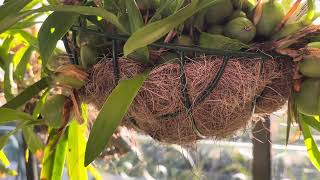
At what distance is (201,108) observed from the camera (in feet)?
1.48

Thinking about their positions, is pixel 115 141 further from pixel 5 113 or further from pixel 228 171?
pixel 5 113

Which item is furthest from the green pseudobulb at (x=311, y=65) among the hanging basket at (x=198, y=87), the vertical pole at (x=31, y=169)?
the vertical pole at (x=31, y=169)

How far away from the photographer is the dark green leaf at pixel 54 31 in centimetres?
44

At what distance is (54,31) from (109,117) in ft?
0.39

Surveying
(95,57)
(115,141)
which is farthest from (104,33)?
(115,141)

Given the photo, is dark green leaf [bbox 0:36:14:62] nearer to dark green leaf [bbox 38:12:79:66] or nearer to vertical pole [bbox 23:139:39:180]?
dark green leaf [bbox 38:12:79:66]

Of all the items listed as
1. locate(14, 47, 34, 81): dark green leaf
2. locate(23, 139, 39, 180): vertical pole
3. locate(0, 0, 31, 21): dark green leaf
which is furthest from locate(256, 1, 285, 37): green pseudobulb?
locate(23, 139, 39, 180): vertical pole

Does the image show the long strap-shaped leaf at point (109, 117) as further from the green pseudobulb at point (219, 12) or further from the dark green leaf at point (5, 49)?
the dark green leaf at point (5, 49)

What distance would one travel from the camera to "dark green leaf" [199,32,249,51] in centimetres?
42

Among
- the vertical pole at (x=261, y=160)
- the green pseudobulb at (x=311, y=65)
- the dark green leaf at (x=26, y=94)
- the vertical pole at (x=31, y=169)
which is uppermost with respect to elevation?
the green pseudobulb at (x=311, y=65)

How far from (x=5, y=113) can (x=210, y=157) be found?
0.70 meters

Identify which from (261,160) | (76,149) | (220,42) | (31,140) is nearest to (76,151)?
(76,149)

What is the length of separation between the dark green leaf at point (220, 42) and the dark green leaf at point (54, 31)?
14 centimetres

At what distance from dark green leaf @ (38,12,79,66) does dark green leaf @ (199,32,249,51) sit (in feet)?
0.46
